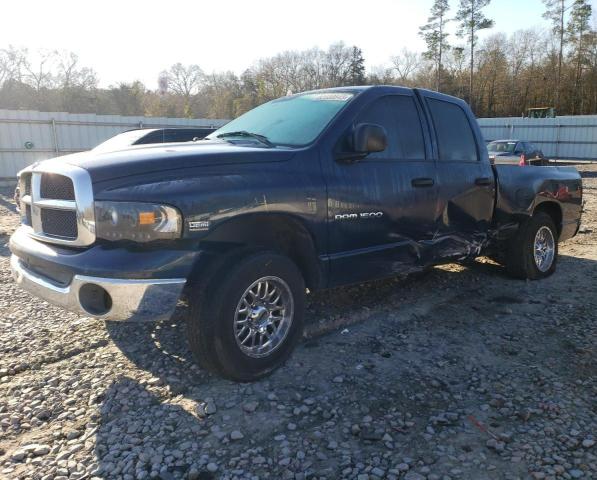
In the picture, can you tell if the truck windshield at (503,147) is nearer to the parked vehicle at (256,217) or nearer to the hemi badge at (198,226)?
the parked vehicle at (256,217)

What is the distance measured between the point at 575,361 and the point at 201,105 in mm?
64673

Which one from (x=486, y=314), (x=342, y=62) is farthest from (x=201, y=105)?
(x=486, y=314)

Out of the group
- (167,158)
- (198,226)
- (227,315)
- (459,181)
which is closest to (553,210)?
(459,181)

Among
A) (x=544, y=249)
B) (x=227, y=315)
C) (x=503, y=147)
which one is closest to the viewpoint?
(x=227, y=315)

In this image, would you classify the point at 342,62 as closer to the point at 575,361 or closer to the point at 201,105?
the point at 201,105

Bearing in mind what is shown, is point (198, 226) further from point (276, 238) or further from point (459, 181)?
point (459, 181)

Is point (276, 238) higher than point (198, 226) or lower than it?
lower

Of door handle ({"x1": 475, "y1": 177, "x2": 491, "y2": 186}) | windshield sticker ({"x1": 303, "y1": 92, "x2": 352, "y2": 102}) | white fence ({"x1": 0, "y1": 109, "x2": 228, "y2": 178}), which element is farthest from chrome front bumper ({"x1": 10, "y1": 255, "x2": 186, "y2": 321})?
white fence ({"x1": 0, "y1": 109, "x2": 228, "y2": 178})

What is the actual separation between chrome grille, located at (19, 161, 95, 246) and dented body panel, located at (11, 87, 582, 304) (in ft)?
0.22

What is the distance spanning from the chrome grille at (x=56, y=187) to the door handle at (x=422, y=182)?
2657mm

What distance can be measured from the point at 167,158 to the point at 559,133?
31.0 metres


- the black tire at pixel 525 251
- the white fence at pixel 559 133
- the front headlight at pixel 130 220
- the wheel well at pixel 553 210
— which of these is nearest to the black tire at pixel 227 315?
the front headlight at pixel 130 220

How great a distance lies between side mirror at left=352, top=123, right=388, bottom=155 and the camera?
3.77 metres

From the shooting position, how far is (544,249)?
20.5ft
